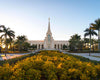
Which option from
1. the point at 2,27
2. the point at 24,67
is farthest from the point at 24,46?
the point at 24,67

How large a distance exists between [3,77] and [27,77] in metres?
1.02

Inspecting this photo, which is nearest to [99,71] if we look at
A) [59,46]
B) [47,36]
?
[47,36]

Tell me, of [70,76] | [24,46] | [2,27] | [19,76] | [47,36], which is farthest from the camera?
[47,36]

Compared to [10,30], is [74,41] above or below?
below

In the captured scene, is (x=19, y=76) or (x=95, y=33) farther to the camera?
(x=95, y=33)

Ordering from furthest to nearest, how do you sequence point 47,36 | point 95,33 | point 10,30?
→ 1. point 47,36
2. point 95,33
3. point 10,30

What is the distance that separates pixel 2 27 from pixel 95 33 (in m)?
39.1

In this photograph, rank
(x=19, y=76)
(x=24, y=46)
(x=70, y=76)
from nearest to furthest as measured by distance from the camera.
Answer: (x=19, y=76), (x=70, y=76), (x=24, y=46)

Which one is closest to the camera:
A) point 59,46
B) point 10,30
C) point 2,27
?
point 2,27

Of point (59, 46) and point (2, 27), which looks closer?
point (2, 27)

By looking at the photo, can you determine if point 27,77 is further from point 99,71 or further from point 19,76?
point 99,71

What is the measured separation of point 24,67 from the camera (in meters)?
4.23

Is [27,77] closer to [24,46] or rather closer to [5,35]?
[5,35]

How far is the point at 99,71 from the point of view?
4.31m
